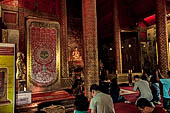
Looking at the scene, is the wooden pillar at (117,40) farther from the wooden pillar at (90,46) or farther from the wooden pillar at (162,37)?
the wooden pillar at (90,46)

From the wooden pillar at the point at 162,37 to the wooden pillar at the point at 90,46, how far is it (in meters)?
3.80

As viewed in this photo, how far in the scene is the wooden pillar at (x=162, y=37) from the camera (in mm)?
6512

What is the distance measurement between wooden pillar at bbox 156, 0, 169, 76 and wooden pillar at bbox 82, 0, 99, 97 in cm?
380

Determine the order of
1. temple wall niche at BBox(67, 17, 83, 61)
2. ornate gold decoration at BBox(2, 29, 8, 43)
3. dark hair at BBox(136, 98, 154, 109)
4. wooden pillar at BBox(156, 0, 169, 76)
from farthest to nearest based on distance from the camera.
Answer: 1. temple wall niche at BBox(67, 17, 83, 61)
2. wooden pillar at BBox(156, 0, 169, 76)
3. ornate gold decoration at BBox(2, 29, 8, 43)
4. dark hair at BBox(136, 98, 154, 109)

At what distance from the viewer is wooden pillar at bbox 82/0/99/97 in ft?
15.1

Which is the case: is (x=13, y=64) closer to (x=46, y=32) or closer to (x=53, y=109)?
(x=53, y=109)

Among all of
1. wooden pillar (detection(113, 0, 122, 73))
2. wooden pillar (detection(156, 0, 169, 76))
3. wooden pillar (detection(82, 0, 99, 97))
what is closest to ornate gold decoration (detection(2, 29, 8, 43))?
wooden pillar (detection(82, 0, 99, 97))

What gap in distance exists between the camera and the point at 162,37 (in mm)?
6648

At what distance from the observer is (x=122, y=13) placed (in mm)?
11430

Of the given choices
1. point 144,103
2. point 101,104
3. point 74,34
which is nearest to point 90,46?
point 101,104

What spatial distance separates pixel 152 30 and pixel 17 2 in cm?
1111

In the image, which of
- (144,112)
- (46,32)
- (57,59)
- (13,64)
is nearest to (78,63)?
(57,59)

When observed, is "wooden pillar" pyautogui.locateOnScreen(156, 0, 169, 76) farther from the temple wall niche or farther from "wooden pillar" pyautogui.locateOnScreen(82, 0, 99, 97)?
the temple wall niche

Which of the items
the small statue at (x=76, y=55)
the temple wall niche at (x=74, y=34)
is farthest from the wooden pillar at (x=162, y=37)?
the temple wall niche at (x=74, y=34)
